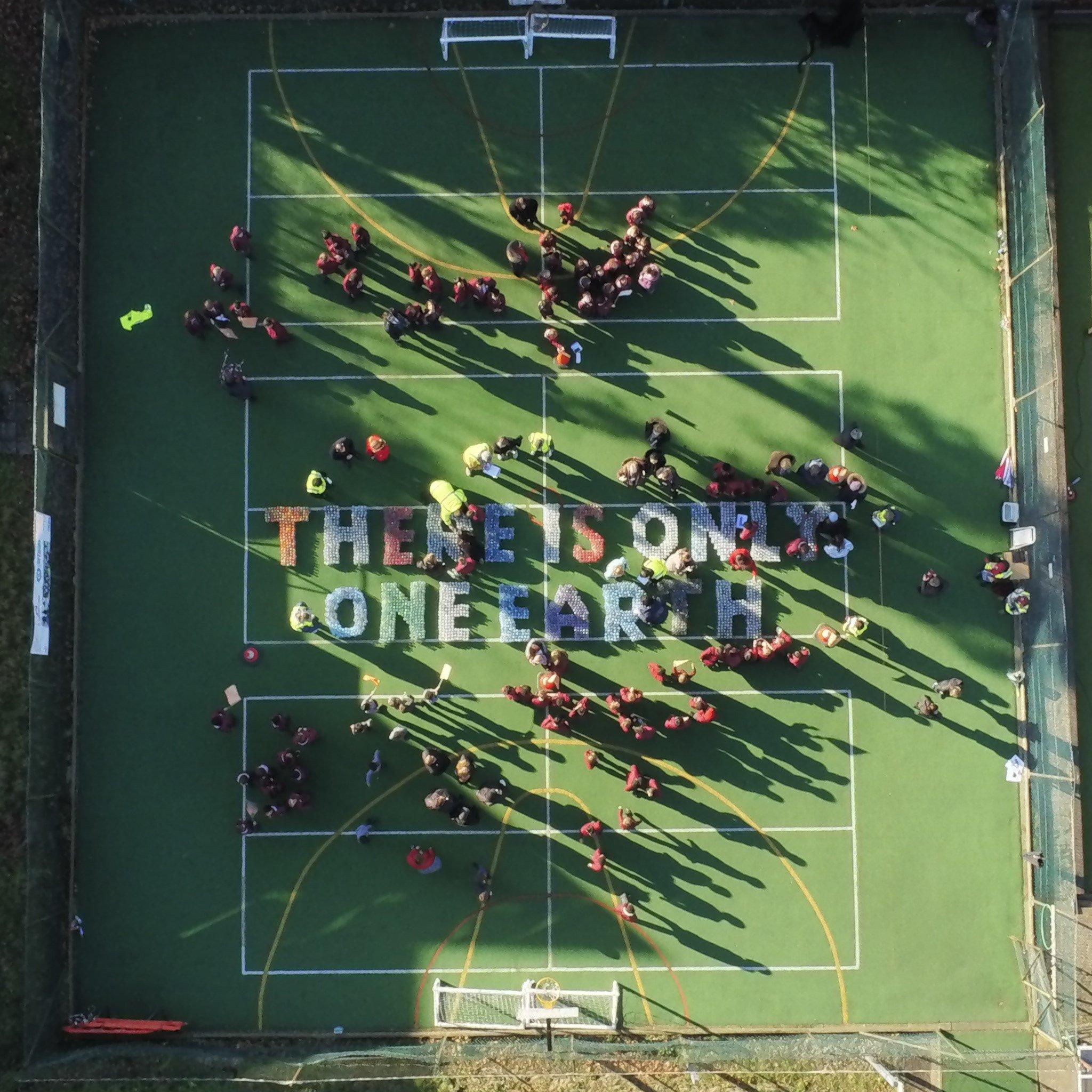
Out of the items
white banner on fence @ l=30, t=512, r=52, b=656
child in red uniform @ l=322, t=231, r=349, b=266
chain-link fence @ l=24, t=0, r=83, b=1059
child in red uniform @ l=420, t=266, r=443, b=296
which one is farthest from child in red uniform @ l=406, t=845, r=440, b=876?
child in red uniform @ l=322, t=231, r=349, b=266

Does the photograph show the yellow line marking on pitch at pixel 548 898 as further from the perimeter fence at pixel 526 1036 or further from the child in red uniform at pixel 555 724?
the child in red uniform at pixel 555 724

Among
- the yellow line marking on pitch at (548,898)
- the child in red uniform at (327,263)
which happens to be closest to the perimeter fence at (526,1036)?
the yellow line marking on pitch at (548,898)

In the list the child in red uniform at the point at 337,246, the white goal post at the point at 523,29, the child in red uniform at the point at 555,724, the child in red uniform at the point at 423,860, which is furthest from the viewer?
the white goal post at the point at 523,29

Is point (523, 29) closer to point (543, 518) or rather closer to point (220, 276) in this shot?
point (220, 276)

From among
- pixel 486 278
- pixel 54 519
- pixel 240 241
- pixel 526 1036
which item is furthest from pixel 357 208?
pixel 526 1036

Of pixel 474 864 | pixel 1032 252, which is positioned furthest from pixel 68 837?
pixel 1032 252

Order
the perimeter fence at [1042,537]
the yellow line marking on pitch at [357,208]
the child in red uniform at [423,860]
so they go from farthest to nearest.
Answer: the yellow line marking on pitch at [357,208], the child in red uniform at [423,860], the perimeter fence at [1042,537]

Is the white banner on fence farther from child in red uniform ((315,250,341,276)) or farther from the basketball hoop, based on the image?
the basketball hoop
